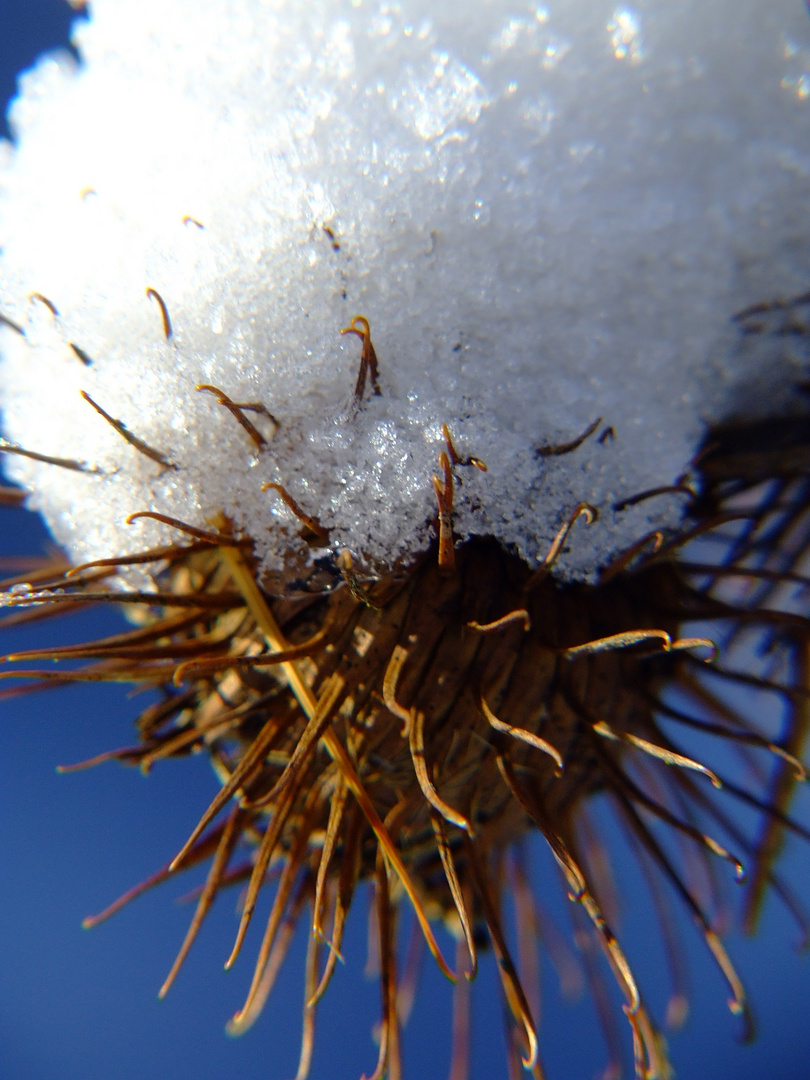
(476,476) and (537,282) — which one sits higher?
(537,282)

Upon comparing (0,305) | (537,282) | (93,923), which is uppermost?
(537,282)

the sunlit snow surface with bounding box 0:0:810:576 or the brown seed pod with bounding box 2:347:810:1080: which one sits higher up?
the sunlit snow surface with bounding box 0:0:810:576

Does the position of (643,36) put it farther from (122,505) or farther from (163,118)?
(122,505)

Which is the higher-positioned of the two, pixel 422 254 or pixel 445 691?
pixel 422 254

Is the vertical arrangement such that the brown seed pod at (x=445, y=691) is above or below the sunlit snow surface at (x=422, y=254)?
below

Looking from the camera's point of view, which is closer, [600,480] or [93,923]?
[600,480]

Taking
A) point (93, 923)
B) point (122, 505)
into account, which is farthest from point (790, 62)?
point (93, 923)
